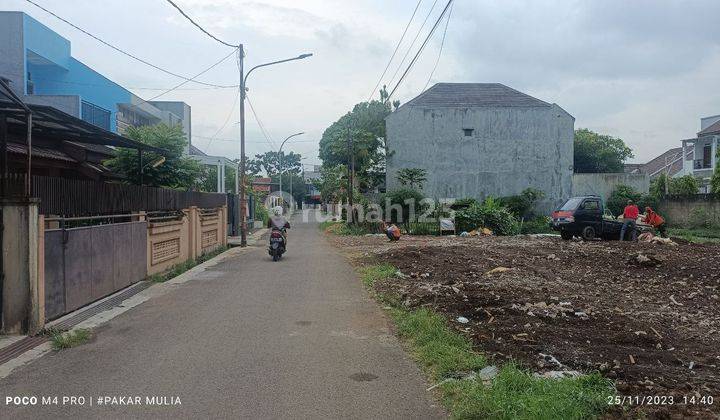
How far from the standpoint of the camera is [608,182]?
36.7 metres

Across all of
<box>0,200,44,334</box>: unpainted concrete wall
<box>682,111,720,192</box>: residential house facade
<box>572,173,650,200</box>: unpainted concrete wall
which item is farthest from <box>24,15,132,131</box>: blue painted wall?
<box>682,111,720,192</box>: residential house facade

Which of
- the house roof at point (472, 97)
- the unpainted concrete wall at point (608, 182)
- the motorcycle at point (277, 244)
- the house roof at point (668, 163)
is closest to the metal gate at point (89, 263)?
the motorcycle at point (277, 244)

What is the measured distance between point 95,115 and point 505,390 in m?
27.0

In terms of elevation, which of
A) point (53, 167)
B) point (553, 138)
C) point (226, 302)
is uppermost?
point (553, 138)

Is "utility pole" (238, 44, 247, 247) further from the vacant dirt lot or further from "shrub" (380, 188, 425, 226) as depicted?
"shrub" (380, 188, 425, 226)

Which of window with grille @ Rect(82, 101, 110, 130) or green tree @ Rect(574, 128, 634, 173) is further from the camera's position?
green tree @ Rect(574, 128, 634, 173)

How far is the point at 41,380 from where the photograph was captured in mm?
5289

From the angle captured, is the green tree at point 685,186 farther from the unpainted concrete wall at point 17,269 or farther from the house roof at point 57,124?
the unpainted concrete wall at point 17,269

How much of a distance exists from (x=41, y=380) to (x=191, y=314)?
123 inches

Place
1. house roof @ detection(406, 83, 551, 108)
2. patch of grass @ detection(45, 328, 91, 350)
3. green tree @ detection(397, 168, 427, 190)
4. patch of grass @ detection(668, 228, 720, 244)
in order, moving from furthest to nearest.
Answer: house roof @ detection(406, 83, 551, 108), green tree @ detection(397, 168, 427, 190), patch of grass @ detection(668, 228, 720, 244), patch of grass @ detection(45, 328, 91, 350)

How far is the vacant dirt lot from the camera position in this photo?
17.0ft

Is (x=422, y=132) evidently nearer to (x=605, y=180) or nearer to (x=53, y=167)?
(x=605, y=180)

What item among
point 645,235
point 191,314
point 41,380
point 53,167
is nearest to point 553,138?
point 645,235

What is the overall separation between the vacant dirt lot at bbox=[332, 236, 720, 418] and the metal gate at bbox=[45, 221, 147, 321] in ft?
16.2
